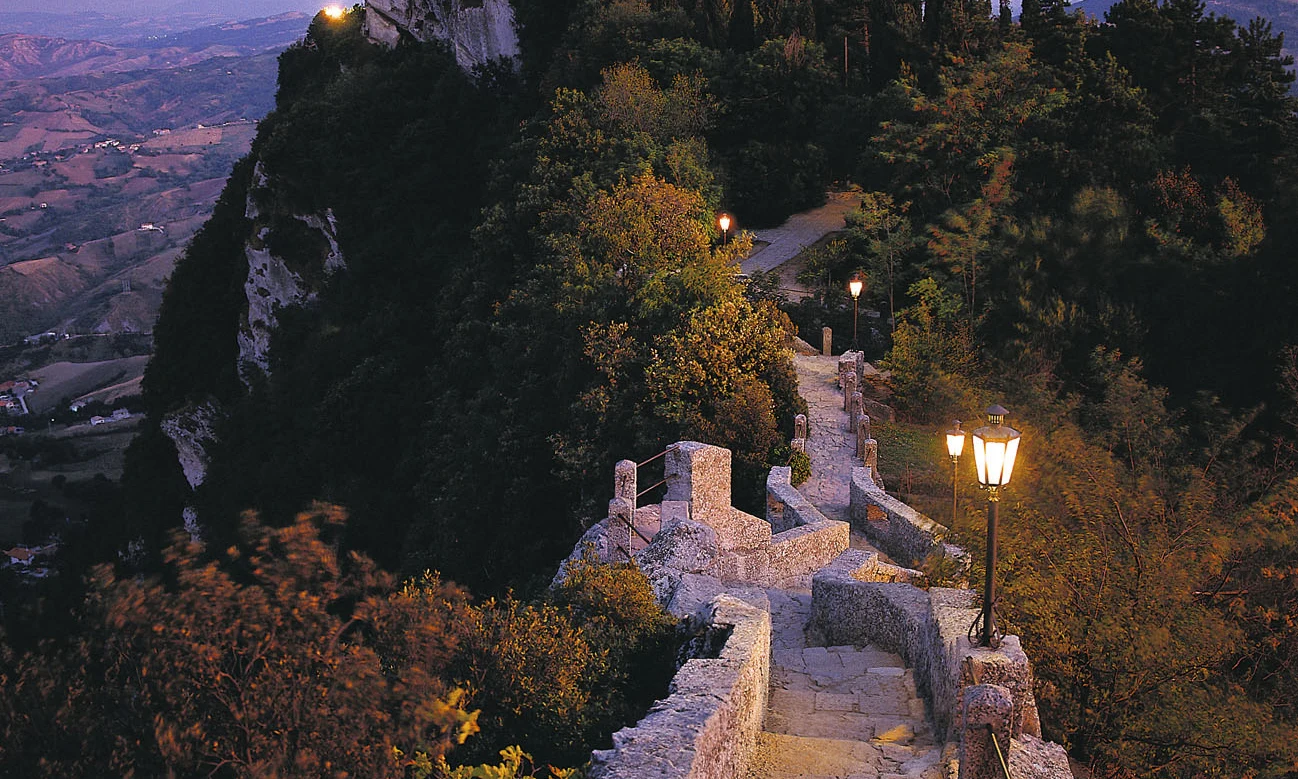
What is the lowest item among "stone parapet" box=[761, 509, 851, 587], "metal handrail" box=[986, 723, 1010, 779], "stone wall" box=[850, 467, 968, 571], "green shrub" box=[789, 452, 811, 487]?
"green shrub" box=[789, 452, 811, 487]

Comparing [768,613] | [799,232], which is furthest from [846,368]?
[799,232]

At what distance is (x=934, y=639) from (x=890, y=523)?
710 cm

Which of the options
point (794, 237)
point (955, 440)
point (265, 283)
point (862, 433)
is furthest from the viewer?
point (265, 283)

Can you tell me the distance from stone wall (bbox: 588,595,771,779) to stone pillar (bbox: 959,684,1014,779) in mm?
1666

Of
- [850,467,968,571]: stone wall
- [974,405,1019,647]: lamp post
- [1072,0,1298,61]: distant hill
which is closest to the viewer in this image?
[974,405,1019,647]: lamp post

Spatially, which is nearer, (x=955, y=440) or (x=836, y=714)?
(x=836, y=714)

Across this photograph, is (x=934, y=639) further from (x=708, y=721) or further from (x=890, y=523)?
(x=890, y=523)

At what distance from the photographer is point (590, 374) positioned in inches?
989

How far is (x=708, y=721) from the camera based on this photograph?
7.98 metres

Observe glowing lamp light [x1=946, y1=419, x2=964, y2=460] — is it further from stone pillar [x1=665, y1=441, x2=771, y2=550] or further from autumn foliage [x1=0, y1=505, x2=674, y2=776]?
autumn foliage [x1=0, y1=505, x2=674, y2=776]

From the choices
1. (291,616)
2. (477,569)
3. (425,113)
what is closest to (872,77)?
(425,113)

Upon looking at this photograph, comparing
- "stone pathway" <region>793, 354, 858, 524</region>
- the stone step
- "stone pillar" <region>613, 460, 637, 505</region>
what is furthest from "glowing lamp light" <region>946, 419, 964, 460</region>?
the stone step

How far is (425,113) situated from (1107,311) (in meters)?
36.2

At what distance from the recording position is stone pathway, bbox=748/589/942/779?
886 cm
